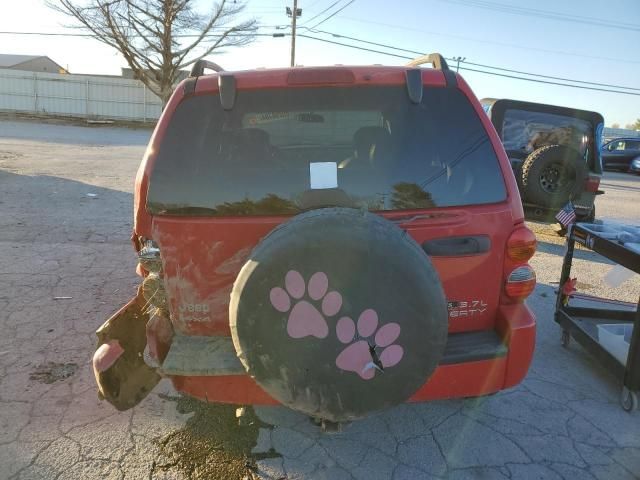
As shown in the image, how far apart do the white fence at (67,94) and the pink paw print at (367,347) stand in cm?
3496

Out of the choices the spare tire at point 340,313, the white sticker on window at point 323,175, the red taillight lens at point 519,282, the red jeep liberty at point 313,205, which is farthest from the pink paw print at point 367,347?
the red taillight lens at point 519,282

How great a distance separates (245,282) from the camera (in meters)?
1.86

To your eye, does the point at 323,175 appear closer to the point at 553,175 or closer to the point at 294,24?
the point at 553,175

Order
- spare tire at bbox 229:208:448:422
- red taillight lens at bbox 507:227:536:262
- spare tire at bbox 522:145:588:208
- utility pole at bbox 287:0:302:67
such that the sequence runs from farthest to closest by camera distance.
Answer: utility pole at bbox 287:0:302:67 → spare tire at bbox 522:145:588:208 → red taillight lens at bbox 507:227:536:262 → spare tire at bbox 229:208:448:422

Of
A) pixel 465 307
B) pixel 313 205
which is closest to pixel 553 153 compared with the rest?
pixel 465 307

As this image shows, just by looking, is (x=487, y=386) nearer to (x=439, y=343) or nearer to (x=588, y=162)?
(x=439, y=343)

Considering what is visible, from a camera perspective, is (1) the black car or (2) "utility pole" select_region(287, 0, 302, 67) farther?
(2) "utility pole" select_region(287, 0, 302, 67)

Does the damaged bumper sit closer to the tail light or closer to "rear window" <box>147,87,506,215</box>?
"rear window" <box>147,87,506,215</box>

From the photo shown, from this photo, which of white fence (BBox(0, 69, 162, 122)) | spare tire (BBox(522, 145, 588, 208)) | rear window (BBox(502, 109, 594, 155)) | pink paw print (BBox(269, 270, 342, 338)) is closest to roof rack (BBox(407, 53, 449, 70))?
pink paw print (BBox(269, 270, 342, 338))

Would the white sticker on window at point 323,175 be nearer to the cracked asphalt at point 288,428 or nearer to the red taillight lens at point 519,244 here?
the red taillight lens at point 519,244

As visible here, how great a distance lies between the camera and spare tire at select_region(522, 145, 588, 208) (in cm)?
721

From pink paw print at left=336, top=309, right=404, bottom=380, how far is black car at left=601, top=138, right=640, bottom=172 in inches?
909

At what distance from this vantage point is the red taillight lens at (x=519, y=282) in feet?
7.61

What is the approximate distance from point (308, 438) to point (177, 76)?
3570 centimetres
